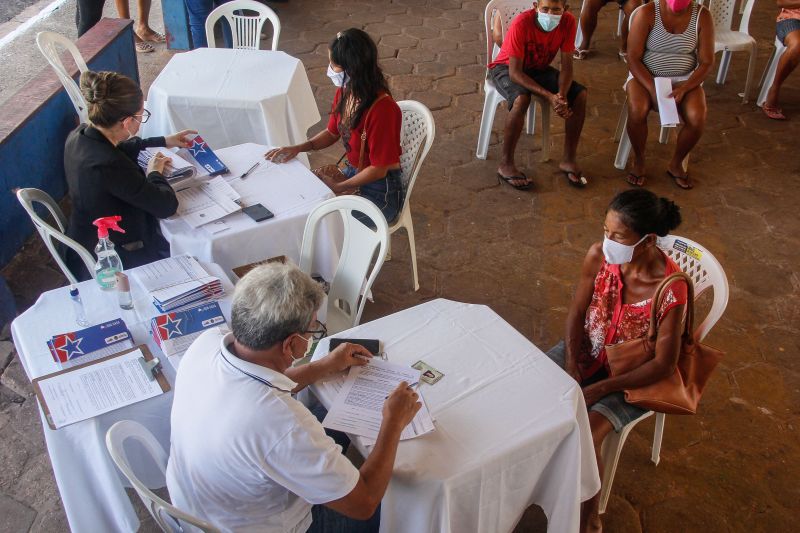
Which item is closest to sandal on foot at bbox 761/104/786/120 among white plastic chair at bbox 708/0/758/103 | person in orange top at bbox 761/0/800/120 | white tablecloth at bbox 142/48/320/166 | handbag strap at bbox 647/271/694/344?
person in orange top at bbox 761/0/800/120

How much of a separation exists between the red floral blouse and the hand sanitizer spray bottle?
1.75 m

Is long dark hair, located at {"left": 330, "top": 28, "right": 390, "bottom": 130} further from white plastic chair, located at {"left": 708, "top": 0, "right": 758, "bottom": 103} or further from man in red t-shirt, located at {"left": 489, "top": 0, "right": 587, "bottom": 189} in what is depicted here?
white plastic chair, located at {"left": 708, "top": 0, "right": 758, "bottom": 103}

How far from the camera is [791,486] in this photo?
2.90m

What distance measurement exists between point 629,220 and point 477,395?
0.86 m

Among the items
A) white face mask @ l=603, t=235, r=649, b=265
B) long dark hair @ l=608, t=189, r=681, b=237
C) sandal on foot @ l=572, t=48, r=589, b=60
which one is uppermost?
long dark hair @ l=608, t=189, r=681, b=237

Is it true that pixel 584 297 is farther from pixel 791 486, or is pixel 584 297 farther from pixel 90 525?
pixel 90 525

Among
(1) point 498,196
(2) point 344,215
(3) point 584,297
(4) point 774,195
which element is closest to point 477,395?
(3) point 584,297

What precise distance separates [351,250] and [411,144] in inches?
40.1

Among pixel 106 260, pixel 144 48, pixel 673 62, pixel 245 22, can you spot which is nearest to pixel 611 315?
pixel 106 260

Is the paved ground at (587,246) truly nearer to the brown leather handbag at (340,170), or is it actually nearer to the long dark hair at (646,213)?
the brown leather handbag at (340,170)

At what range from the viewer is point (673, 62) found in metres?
4.75

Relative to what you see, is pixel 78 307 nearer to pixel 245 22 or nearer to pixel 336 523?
pixel 336 523

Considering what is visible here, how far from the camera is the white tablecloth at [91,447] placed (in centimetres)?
206

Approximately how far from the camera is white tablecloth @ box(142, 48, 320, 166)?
4051 mm
